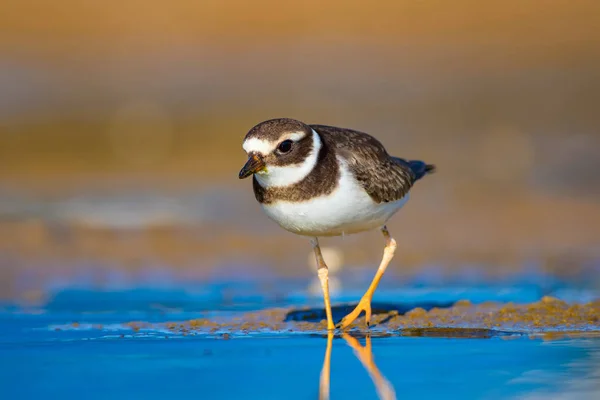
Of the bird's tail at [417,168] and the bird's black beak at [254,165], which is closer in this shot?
the bird's black beak at [254,165]

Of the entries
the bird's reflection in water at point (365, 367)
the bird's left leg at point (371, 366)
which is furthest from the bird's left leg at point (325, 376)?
the bird's left leg at point (371, 366)

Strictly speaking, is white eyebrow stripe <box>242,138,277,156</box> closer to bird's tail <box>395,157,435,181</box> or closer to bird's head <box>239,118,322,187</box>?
bird's head <box>239,118,322,187</box>

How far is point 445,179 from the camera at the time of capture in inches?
608

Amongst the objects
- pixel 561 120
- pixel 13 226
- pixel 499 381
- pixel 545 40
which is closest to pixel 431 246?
pixel 13 226

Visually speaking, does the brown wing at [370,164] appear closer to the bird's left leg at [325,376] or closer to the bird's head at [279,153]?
the bird's head at [279,153]

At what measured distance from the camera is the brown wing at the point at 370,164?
7.95m

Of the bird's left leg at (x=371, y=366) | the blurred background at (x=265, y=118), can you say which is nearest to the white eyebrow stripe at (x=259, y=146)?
the bird's left leg at (x=371, y=366)

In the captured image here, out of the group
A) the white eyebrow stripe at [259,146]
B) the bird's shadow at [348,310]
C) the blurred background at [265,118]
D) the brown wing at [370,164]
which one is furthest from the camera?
the blurred background at [265,118]

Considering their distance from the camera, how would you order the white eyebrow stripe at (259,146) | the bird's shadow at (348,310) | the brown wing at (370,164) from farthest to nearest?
the bird's shadow at (348,310) < the brown wing at (370,164) < the white eyebrow stripe at (259,146)

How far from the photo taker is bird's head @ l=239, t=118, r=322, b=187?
753 cm

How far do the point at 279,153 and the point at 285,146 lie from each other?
2.9 inches

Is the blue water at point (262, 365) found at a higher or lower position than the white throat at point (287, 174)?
lower

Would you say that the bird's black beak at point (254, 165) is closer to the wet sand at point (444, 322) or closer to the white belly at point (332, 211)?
the white belly at point (332, 211)

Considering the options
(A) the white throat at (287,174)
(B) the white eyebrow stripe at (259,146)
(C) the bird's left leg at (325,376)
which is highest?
(B) the white eyebrow stripe at (259,146)
